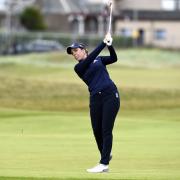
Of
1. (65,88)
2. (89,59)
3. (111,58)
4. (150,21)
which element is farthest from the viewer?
(150,21)

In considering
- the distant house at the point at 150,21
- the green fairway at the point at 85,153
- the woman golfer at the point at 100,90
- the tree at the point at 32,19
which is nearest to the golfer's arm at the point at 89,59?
the woman golfer at the point at 100,90

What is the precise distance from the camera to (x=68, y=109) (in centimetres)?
3472

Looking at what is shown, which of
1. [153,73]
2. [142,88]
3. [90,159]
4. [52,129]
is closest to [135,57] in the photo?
[153,73]

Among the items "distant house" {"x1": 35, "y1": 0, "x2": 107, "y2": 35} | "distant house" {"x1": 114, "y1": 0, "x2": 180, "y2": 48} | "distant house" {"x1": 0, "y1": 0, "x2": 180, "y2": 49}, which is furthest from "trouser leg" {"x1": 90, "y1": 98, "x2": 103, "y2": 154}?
"distant house" {"x1": 35, "y1": 0, "x2": 107, "y2": 35}

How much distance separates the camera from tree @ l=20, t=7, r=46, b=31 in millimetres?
95306

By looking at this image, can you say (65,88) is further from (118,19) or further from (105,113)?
(118,19)

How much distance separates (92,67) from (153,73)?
4512 centimetres

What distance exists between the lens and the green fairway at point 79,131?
1175 centimetres

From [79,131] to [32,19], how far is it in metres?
77.2

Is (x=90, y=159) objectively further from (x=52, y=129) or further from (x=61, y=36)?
(x=61, y=36)

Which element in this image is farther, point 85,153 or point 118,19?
point 118,19

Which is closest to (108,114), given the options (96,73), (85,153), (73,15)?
(96,73)

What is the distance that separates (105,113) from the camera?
37.3 ft

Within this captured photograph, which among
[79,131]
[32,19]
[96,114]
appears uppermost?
[96,114]
